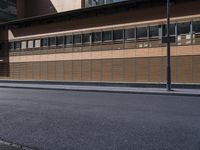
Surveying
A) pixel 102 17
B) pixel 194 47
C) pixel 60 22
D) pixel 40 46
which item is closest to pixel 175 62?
pixel 194 47

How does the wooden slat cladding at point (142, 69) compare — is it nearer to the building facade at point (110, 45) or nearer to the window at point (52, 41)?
the building facade at point (110, 45)

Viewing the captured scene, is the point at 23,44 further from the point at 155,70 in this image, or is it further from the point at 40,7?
the point at 155,70

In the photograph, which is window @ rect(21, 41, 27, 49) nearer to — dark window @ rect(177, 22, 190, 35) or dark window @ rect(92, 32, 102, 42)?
dark window @ rect(92, 32, 102, 42)

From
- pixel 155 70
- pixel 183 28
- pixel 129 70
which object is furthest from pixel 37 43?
pixel 183 28

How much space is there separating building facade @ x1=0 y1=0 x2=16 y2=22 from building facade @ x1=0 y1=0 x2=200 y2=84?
5.58 m

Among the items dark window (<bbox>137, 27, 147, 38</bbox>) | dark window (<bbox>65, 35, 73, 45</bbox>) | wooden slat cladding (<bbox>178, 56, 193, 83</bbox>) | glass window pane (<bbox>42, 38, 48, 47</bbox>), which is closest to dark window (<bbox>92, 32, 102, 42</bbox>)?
dark window (<bbox>65, 35, 73, 45</bbox>)

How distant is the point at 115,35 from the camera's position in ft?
Result: 97.5

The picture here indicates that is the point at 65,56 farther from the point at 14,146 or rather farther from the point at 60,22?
the point at 14,146

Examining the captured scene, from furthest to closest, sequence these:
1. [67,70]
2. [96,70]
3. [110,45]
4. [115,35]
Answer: [67,70] → [96,70] → [110,45] → [115,35]

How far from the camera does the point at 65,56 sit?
33406mm

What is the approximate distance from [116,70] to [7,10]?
23624mm

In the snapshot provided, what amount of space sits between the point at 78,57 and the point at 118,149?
2661cm

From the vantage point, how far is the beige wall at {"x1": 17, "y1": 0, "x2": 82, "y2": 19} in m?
45.6

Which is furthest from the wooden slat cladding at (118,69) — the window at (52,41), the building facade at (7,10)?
the building facade at (7,10)
